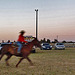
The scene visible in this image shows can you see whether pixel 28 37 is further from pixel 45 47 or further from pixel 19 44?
pixel 19 44

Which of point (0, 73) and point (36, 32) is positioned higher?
point (36, 32)

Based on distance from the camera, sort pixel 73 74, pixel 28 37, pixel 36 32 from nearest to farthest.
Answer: pixel 73 74 → pixel 28 37 → pixel 36 32

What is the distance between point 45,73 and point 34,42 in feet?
12.1

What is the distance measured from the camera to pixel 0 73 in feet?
36.1

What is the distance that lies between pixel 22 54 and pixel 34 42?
1.24 m

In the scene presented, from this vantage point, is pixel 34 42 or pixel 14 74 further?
pixel 34 42

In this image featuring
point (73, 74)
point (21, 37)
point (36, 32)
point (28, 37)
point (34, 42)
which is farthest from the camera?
point (36, 32)

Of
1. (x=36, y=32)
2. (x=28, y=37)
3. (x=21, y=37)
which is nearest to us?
(x=21, y=37)

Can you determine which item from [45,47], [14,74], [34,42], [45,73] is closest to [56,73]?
[45,73]

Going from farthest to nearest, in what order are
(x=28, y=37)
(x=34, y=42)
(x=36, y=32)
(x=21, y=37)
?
(x=36, y=32), (x=28, y=37), (x=34, y=42), (x=21, y=37)

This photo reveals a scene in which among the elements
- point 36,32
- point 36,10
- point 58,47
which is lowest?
point 58,47

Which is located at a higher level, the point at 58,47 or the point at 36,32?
the point at 36,32

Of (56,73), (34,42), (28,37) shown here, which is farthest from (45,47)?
(56,73)

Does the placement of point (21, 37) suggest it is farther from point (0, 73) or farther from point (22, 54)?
point (0, 73)
